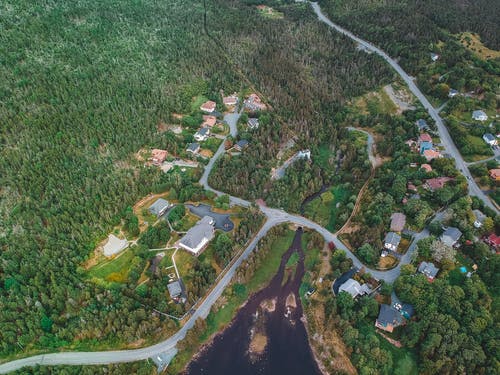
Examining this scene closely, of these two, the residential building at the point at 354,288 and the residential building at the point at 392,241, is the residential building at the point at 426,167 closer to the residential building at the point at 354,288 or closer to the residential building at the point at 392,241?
the residential building at the point at 392,241

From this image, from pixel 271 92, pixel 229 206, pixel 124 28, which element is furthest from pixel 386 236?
pixel 124 28

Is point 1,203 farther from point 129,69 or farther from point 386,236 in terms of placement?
point 386,236

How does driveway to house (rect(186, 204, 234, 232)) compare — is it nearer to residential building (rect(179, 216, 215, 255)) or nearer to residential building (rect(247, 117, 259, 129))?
residential building (rect(179, 216, 215, 255))

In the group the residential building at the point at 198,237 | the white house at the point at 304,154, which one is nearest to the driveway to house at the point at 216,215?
the residential building at the point at 198,237

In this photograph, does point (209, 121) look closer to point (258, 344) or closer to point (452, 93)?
point (258, 344)

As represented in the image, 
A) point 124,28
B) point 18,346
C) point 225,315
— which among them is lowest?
point 225,315
